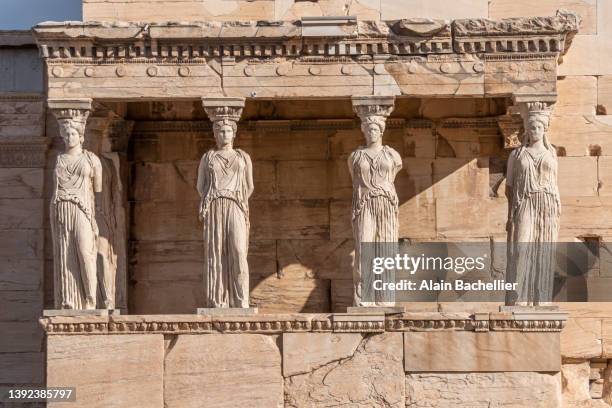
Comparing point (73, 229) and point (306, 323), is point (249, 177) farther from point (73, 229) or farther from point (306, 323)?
point (73, 229)

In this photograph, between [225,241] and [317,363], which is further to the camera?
[225,241]

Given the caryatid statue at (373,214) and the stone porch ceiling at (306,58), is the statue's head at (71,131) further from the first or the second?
the caryatid statue at (373,214)

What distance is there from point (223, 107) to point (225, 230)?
125cm

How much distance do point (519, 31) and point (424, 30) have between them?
95cm

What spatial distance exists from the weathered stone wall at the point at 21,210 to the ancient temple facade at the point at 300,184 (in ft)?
0.07

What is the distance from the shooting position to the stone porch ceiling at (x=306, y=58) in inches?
837

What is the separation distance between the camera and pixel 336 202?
23.3 m

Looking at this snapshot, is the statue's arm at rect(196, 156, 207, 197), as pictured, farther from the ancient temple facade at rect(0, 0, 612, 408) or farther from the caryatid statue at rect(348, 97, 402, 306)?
the caryatid statue at rect(348, 97, 402, 306)

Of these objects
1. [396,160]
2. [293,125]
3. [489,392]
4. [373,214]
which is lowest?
[489,392]

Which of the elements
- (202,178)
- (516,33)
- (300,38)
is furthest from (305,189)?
(516,33)

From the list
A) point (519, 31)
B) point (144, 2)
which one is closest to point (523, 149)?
point (519, 31)

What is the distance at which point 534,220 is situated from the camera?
21.1 metres

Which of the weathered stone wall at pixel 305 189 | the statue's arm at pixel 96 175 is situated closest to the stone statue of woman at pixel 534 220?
the weathered stone wall at pixel 305 189

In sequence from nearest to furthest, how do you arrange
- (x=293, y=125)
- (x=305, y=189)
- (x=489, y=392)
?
(x=489, y=392) → (x=305, y=189) → (x=293, y=125)
